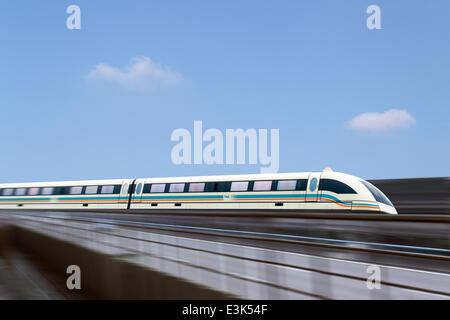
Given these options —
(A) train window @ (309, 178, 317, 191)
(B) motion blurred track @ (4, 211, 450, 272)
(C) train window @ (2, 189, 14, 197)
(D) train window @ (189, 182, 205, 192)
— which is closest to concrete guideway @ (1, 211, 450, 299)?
(B) motion blurred track @ (4, 211, 450, 272)

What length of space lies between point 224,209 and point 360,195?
285 inches

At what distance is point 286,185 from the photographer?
2264 centimetres

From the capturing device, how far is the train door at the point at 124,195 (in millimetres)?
28719

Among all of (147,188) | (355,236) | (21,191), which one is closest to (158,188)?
(147,188)

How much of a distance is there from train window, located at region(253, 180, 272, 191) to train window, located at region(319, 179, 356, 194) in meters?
2.62

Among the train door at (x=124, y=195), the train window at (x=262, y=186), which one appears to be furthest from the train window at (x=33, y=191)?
the train window at (x=262, y=186)

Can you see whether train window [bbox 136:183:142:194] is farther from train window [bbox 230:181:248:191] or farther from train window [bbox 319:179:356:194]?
train window [bbox 319:179:356:194]

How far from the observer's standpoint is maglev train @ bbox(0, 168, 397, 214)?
68.7ft

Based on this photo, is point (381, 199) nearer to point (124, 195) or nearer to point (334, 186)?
point (334, 186)

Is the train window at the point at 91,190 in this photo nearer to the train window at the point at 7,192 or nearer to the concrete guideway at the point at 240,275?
the train window at the point at 7,192

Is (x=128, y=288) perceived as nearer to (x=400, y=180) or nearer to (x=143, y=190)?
(x=400, y=180)

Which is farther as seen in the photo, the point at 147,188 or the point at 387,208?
the point at 147,188

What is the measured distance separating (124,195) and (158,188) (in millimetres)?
2650
